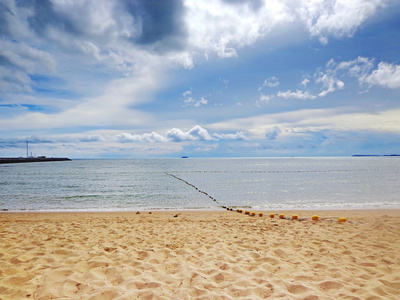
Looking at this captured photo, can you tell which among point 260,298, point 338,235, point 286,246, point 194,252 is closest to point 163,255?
point 194,252

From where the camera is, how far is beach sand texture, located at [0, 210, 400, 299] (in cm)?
414

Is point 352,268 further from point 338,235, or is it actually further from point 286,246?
point 338,235

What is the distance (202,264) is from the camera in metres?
5.34

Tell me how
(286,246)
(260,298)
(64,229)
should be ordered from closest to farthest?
1. (260,298)
2. (286,246)
3. (64,229)

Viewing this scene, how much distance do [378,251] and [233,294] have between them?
4.48 meters

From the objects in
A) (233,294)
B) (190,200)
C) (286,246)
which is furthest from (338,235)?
(190,200)

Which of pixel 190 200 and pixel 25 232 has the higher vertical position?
pixel 25 232

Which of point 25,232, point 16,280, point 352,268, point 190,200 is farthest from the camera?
point 190,200

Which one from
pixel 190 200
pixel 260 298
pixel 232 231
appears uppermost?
pixel 260 298

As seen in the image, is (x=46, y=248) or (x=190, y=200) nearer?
(x=46, y=248)

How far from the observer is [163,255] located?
6004mm

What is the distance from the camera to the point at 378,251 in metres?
6.09

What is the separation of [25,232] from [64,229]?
47.3 inches

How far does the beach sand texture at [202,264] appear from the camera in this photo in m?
4.14
